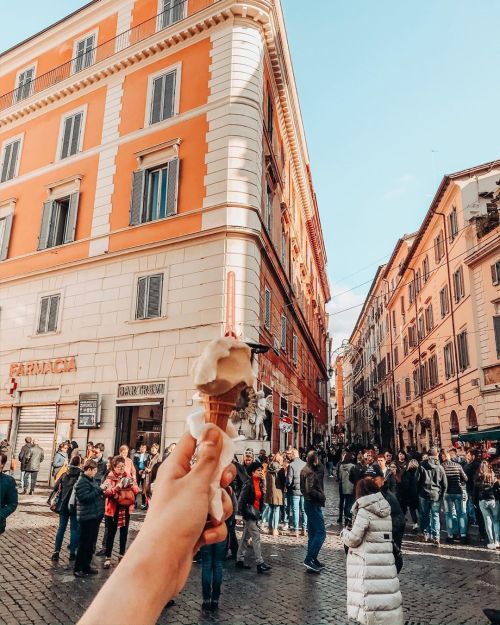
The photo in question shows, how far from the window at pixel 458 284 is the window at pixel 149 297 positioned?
17.1 metres

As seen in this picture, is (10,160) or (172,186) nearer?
(172,186)

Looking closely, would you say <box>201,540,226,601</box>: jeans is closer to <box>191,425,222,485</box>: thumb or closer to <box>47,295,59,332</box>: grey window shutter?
<box>191,425,222,485</box>: thumb

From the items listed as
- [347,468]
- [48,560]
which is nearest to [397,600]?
[48,560]

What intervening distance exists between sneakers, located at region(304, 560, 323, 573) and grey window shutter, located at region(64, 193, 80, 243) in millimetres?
14256

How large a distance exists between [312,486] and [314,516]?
46cm

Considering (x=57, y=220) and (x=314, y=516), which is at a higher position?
(x=57, y=220)

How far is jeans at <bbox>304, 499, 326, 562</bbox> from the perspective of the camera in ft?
25.5

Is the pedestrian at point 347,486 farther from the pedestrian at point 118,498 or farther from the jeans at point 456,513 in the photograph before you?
the pedestrian at point 118,498

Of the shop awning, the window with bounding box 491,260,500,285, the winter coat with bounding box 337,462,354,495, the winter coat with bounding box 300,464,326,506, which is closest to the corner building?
the winter coat with bounding box 337,462,354,495

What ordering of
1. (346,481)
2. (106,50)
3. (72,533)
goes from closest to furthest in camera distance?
(72,533)
(346,481)
(106,50)

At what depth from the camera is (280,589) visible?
6809 mm

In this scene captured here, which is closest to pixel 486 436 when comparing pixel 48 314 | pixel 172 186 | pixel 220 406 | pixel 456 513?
pixel 456 513

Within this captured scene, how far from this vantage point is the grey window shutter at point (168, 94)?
57.6 ft

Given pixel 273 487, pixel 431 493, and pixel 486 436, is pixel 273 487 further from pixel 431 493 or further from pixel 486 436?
pixel 486 436
